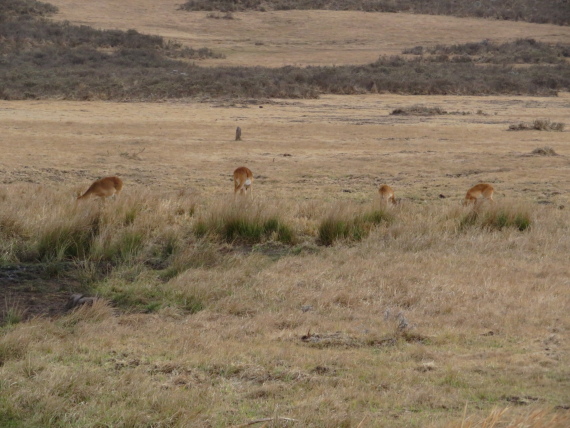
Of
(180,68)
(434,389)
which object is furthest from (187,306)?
(180,68)

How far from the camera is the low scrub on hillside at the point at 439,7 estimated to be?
7794 cm

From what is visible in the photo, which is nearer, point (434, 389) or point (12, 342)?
point (434, 389)

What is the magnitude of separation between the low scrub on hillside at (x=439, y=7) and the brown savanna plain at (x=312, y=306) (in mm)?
59110

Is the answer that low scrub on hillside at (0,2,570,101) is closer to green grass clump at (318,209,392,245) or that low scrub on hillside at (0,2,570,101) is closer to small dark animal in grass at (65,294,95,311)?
green grass clump at (318,209,392,245)

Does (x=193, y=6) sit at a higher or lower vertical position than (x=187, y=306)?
higher

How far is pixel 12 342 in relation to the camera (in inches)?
241

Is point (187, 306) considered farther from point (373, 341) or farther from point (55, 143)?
point (55, 143)

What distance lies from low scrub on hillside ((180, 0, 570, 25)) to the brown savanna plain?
59110 mm

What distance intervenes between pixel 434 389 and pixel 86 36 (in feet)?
186

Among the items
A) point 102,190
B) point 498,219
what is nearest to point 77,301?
point 102,190

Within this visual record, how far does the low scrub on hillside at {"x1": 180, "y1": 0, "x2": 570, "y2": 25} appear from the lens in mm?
77938

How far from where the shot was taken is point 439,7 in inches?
3226

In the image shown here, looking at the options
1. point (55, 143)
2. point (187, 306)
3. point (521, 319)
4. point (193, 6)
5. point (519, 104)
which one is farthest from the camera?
point (193, 6)

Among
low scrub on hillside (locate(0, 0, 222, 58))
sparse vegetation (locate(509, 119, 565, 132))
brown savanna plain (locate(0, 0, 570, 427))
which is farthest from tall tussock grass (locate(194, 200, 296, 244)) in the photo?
low scrub on hillside (locate(0, 0, 222, 58))
